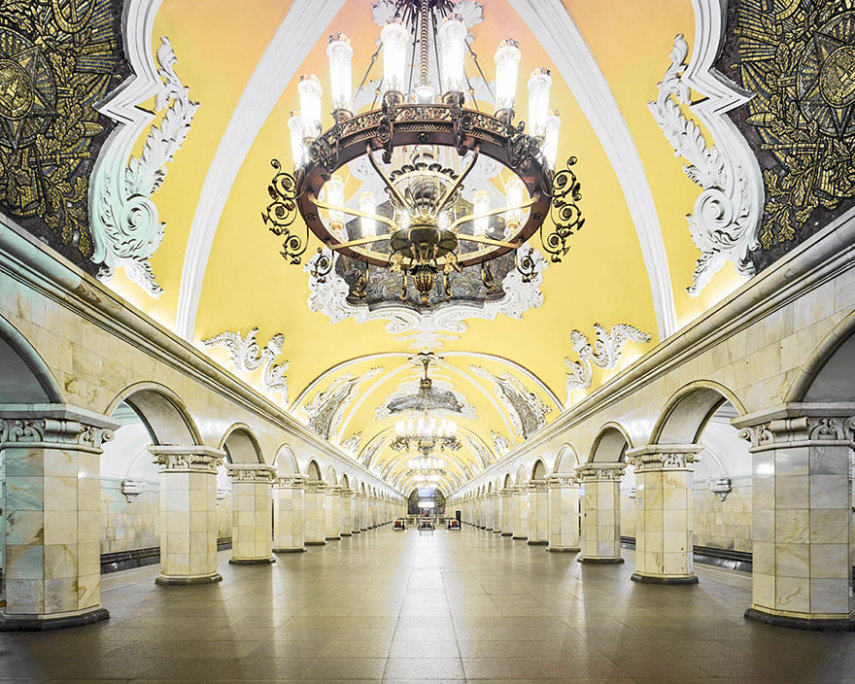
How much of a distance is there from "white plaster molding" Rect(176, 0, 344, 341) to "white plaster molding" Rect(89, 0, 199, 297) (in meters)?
0.81

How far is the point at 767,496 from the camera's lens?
7367 mm

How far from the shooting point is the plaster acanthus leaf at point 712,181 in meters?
7.24

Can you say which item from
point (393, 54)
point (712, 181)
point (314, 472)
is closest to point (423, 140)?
point (393, 54)

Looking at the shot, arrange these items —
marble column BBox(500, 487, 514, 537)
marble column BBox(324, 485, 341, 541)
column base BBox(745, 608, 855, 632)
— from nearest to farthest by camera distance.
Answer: column base BBox(745, 608, 855, 632) < marble column BBox(324, 485, 341, 541) < marble column BBox(500, 487, 514, 537)

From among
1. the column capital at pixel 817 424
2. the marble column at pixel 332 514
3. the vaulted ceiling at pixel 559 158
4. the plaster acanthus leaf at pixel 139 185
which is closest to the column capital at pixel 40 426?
the plaster acanthus leaf at pixel 139 185

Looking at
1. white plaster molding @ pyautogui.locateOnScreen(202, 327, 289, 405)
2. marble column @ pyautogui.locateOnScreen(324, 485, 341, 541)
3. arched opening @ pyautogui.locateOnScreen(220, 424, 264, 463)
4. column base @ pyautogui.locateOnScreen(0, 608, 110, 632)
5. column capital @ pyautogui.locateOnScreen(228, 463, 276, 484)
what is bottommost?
marble column @ pyautogui.locateOnScreen(324, 485, 341, 541)

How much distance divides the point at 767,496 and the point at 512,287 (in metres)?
7.06

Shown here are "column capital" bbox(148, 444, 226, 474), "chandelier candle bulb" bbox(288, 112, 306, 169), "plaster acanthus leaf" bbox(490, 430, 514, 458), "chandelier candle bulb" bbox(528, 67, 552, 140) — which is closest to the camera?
"chandelier candle bulb" bbox(528, 67, 552, 140)

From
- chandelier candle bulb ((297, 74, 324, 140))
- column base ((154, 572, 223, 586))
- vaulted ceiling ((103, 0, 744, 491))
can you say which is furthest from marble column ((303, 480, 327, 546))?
chandelier candle bulb ((297, 74, 324, 140))

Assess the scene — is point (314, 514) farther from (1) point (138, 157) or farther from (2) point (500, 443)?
(1) point (138, 157)

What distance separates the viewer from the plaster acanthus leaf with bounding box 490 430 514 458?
26964 mm

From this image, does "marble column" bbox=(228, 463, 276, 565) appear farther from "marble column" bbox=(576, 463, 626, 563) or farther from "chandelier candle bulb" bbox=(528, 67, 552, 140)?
"chandelier candle bulb" bbox=(528, 67, 552, 140)

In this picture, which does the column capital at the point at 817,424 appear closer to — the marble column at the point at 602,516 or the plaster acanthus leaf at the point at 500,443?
the marble column at the point at 602,516

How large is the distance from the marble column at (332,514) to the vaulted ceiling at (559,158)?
1026cm
